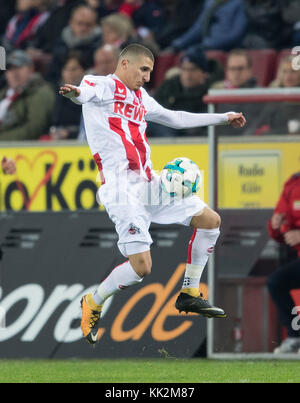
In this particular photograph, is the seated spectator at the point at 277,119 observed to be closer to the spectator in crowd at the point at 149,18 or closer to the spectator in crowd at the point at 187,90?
the spectator in crowd at the point at 187,90

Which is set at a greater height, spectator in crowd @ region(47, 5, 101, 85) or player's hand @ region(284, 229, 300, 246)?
spectator in crowd @ region(47, 5, 101, 85)

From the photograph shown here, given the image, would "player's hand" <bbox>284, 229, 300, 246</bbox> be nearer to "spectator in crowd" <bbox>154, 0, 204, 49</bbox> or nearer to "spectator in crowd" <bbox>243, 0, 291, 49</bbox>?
"spectator in crowd" <bbox>243, 0, 291, 49</bbox>

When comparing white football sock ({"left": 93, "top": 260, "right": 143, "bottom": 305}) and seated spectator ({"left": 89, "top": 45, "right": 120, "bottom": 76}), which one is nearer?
white football sock ({"left": 93, "top": 260, "right": 143, "bottom": 305})

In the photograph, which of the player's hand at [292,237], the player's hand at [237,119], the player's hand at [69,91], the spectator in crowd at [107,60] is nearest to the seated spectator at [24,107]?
the spectator in crowd at [107,60]

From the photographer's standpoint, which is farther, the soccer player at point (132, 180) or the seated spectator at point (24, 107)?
the seated spectator at point (24, 107)

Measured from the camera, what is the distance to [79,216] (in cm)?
1105

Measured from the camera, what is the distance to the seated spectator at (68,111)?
40.9 ft

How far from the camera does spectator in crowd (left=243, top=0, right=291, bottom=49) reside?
1346 cm

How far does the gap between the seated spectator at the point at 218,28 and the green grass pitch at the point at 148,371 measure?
15.8 feet

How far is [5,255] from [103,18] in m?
4.53

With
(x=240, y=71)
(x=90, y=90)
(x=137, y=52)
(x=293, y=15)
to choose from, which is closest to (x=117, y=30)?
(x=293, y=15)

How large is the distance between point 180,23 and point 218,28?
3.23 feet

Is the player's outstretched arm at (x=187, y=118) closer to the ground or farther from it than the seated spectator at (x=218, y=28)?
closer to the ground

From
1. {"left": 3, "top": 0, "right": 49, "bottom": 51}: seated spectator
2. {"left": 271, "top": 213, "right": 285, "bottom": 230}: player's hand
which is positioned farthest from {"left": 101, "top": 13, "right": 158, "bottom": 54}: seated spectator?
{"left": 271, "top": 213, "right": 285, "bottom": 230}: player's hand
